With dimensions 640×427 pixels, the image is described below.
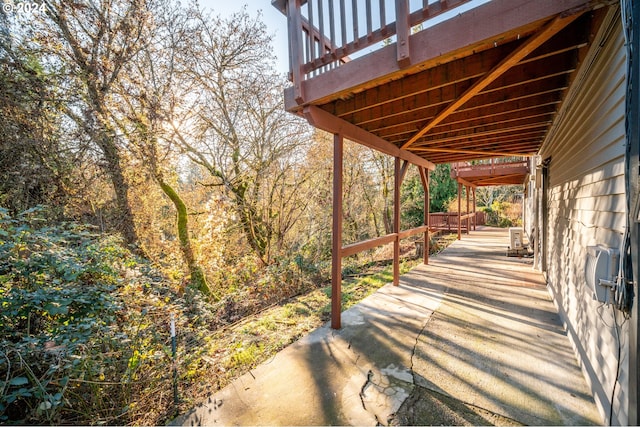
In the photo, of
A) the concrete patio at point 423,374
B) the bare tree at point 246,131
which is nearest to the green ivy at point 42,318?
the concrete patio at point 423,374

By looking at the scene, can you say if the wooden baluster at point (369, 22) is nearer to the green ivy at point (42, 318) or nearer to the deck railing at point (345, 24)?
the deck railing at point (345, 24)

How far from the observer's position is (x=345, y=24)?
2.35 metres

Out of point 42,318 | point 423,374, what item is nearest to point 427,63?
point 423,374

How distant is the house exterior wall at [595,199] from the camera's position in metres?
1.58

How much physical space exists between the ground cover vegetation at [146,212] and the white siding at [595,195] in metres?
2.66

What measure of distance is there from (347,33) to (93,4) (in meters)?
5.42

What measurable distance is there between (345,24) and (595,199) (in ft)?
7.99

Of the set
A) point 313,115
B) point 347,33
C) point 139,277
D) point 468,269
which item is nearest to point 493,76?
point 347,33

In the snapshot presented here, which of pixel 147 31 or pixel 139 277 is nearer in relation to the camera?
pixel 139 277

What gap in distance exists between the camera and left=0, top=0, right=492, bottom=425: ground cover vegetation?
203cm

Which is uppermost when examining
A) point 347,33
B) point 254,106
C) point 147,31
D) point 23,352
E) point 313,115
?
point 147,31

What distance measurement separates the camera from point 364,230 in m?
12.1

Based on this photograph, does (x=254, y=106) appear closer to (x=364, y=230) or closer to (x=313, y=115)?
(x=313, y=115)

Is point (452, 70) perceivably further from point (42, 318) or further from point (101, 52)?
point (101, 52)
